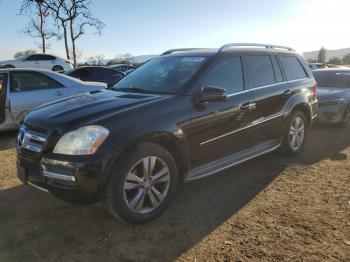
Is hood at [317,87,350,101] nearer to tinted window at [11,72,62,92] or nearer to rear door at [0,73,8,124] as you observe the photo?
tinted window at [11,72,62,92]

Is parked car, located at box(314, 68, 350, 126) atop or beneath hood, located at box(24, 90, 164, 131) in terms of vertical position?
beneath

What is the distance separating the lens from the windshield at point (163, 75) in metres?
4.27

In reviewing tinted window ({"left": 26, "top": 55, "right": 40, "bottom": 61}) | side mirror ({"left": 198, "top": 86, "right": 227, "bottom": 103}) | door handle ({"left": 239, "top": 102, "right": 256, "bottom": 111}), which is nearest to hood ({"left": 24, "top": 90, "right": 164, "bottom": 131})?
side mirror ({"left": 198, "top": 86, "right": 227, "bottom": 103})

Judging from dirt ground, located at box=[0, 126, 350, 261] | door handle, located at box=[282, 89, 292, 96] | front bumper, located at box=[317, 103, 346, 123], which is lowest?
dirt ground, located at box=[0, 126, 350, 261]

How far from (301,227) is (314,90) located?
331 centimetres

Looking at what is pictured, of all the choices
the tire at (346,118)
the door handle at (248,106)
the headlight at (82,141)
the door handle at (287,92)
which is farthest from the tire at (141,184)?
the tire at (346,118)

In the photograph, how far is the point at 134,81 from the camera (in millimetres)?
4840

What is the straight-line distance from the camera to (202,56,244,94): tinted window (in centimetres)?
431

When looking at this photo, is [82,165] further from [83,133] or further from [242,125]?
[242,125]

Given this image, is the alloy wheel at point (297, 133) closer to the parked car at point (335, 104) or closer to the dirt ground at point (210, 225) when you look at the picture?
the dirt ground at point (210, 225)

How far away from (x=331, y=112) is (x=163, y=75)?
5.07m

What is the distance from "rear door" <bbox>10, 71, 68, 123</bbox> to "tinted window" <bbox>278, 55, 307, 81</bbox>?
4.31 m

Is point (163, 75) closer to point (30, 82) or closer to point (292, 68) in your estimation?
point (292, 68)

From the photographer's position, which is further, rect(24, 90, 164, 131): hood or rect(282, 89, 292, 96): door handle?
rect(282, 89, 292, 96): door handle
